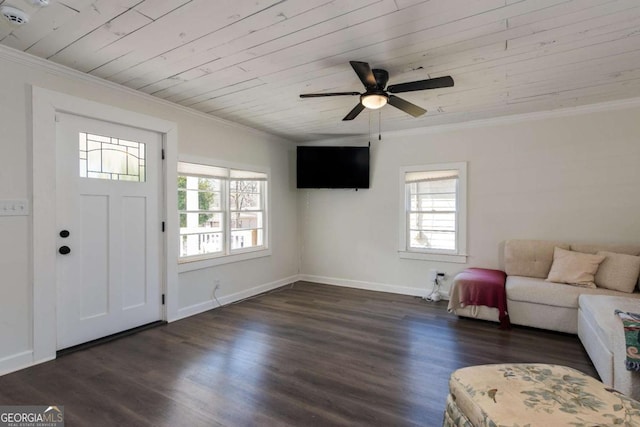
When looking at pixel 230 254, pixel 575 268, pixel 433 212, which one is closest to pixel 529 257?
pixel 575 268

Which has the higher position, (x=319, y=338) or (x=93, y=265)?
(x=93, y=265)

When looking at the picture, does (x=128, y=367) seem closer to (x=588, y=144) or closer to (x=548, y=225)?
(x=548, y=225)

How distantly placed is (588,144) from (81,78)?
5.59 meters

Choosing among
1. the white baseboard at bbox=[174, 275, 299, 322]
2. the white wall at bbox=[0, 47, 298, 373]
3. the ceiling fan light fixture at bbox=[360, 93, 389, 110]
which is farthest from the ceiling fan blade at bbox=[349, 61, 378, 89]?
the white baseboard at bbox=[174, 275, 299, 322]

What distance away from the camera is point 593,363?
8.86 ft

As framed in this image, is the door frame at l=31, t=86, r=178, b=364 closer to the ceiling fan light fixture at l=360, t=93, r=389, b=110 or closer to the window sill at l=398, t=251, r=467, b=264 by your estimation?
the ceiling fan light fixture at l=360, t=93, r=389, b=110

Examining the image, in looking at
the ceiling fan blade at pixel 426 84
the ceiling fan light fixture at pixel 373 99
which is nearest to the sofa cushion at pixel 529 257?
the ceiling fan blade at pixel 426 84

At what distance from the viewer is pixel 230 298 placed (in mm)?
4582

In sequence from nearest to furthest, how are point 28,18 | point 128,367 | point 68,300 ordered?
point 28,18
point 128,367
point 68,300

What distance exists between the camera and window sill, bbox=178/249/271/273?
3.97 metres

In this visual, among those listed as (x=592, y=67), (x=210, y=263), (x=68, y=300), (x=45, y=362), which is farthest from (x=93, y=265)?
(x=592, y=67)

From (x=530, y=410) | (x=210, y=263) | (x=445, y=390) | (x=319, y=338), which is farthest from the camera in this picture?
(x=210, y=263)

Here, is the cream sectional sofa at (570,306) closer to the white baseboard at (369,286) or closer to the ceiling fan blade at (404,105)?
the white baseboard at (369,286)

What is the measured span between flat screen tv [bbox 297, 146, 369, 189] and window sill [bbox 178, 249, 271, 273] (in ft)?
4.42
